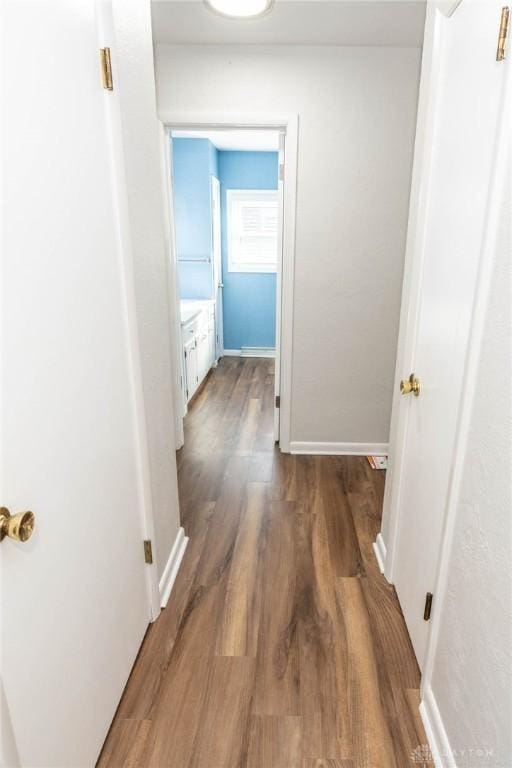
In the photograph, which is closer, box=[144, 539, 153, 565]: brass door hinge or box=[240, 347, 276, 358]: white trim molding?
box=[144, 539, 153, 565]: brass door hinge

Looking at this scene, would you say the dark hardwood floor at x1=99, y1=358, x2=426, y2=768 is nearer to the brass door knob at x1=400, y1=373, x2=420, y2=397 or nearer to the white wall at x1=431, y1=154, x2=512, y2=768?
the white wall at x1=431, y1=154, x2=512, y2=768

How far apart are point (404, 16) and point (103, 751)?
3185 millimetres

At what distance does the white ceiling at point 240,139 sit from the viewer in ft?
14.3

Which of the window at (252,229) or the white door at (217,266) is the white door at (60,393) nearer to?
the white door at (217,266)

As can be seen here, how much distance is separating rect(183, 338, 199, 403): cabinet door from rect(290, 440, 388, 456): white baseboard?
1.20 metres

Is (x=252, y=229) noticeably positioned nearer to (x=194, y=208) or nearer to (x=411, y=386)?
A: (x=194, y=208)

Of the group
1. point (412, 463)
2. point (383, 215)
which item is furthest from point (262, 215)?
point (412, 463)

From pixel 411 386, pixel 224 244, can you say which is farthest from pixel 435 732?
pixel 224 244

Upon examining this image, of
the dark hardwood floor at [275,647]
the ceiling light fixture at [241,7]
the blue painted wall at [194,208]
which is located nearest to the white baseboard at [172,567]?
the dark hardwood floor at [275,647]

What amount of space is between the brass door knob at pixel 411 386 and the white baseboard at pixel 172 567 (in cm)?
124

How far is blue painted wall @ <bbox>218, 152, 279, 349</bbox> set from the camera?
207 inches

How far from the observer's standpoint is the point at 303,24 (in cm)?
223

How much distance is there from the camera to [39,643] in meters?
0.91

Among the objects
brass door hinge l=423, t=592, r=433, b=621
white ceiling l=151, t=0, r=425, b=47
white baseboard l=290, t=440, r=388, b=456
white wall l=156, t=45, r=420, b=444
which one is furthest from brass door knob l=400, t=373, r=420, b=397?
white ceiling l=151, t=0, r=425, b=47
